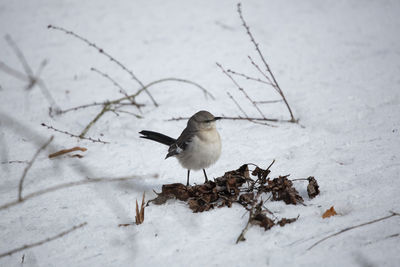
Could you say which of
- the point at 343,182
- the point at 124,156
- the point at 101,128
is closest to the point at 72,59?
the point at 101,128

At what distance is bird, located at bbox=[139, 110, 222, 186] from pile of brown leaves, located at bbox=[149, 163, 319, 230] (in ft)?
0.96

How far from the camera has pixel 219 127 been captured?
186 inches

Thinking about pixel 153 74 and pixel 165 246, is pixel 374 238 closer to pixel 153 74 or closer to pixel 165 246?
pixel 165 246

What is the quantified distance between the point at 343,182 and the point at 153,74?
4367mm

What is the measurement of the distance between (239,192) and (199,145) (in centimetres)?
66

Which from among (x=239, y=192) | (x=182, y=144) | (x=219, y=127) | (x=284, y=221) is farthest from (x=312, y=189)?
(x=219, y=127)

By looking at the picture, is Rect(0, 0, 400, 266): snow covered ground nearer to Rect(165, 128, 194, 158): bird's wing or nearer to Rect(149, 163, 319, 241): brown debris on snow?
Rect(149, 163, 319, 241): brown debris on snow

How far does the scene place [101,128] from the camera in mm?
4887

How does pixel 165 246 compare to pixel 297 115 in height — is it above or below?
below

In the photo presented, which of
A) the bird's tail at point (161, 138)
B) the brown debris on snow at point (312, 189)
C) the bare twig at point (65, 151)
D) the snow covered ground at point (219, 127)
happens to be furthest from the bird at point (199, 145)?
the bare twig at point (65, 151)

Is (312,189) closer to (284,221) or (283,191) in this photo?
(283,191)

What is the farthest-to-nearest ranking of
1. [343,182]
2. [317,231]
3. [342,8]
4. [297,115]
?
[342,8]
[297,115]
[343,182]
[317,231]

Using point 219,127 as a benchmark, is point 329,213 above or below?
above

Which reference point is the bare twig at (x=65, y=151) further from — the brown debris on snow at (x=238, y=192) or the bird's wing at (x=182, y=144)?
the brown debris on snow at (x=238, y=192)
